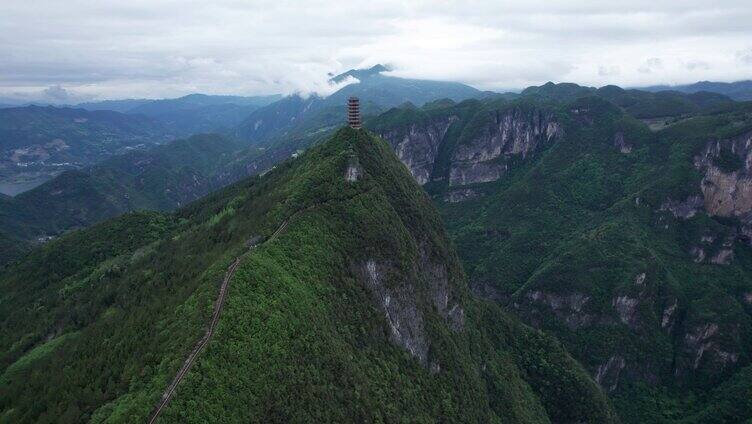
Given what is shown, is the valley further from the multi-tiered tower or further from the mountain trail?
the multi-tiered tower

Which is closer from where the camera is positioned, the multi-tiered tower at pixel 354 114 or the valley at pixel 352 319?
the valley at pixel 352 319

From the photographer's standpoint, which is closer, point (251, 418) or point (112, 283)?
point (251, 418)

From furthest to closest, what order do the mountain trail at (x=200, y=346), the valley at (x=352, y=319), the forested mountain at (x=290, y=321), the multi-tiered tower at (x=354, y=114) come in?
the multi-tiered tower at (x=354, y=114) → the valley at (x=352, y=319) → the forested mountain at (x=290, y=321) → the mountain trail at (x=200, y=346)

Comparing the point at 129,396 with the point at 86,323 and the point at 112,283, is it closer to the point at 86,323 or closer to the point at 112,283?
the point at 86,323

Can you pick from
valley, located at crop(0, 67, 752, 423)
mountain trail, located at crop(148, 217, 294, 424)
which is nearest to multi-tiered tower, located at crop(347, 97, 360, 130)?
valley, located at crop(0, 67, 752, 423)

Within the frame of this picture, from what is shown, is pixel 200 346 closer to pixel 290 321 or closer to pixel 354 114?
pixel 290 321

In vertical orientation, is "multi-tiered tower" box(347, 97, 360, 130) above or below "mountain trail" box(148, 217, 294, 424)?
above

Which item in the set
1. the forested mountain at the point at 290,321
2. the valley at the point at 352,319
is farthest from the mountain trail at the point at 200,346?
the forested mountain at the point at 290,321

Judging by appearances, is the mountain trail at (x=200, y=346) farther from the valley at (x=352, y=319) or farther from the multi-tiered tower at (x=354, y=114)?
the multi-tiered tower at (x=354, y=114)

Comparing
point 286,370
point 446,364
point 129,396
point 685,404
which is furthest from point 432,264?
point 685,404
